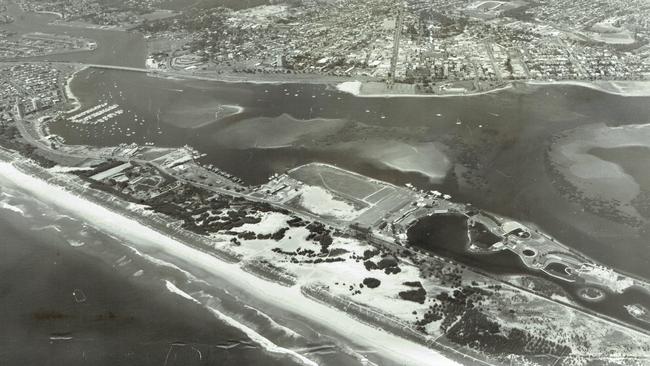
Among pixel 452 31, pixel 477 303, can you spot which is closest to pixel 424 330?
pixel 477 303

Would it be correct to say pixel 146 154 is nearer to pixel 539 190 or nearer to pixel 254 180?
pixel 254 180

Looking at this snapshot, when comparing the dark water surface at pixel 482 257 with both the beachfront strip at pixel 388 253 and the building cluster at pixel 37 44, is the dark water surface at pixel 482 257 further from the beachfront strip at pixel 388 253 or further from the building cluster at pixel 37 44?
the building cluster at pixel 37 44

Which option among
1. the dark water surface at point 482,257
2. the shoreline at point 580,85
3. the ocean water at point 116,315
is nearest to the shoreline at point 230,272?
the ocean water at point 116,315

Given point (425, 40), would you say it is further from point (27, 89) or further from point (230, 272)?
point (27, 89)

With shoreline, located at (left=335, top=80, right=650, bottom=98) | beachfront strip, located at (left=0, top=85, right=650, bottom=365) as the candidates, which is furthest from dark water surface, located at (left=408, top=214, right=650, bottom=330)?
shoreline, located at (left=335, top=80, right=650, bottom=98)

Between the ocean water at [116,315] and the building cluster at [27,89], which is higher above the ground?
the building cluster at [27,89]

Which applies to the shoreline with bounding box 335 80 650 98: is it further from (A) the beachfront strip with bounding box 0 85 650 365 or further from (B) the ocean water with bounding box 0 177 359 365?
(B) the ocean water with bounding box 0 177 359 365

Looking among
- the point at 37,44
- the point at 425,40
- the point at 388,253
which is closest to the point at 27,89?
the point at 37,44
